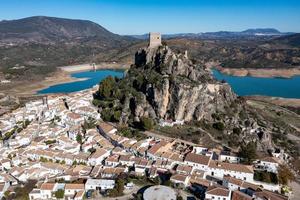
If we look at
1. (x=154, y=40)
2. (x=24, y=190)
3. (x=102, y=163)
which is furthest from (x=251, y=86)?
(x=24, y=190)

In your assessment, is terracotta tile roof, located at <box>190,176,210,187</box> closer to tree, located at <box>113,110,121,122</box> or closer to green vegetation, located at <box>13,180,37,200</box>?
green vegetation, located at <box>13,180,37,200</box>

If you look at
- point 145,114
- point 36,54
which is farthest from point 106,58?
point 145,114

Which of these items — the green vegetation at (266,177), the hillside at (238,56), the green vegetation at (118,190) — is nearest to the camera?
the green vegetation at (118,190)

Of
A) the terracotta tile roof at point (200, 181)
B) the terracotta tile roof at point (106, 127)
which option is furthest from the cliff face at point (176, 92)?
the terracotta tile roof at point (200, 181)

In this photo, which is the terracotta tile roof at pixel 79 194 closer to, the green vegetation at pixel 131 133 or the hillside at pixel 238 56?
the green vegetation at pixel 131 133

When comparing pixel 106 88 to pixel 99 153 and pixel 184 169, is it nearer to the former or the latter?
pixel 99 153

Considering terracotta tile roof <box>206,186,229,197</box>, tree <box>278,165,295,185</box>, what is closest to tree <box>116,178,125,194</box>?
terracotta tile roof <box>206,186,229,197</box>
